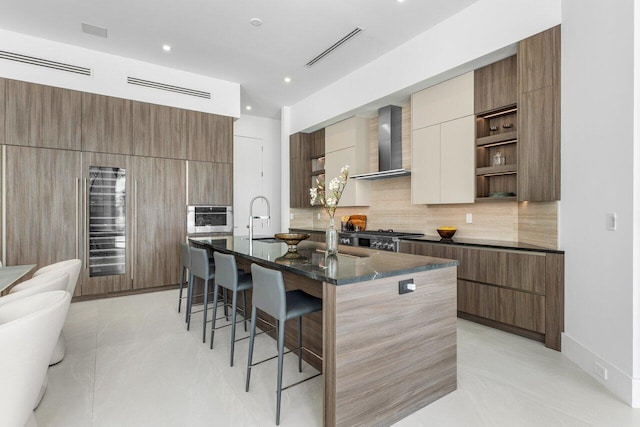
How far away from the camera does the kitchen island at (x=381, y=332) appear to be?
168 cm

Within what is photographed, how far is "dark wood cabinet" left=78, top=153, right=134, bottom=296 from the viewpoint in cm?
438

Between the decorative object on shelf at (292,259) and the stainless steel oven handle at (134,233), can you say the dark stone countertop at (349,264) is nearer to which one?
the decorative object on shelf at (292,259)

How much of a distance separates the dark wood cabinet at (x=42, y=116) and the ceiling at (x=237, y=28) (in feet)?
2.19

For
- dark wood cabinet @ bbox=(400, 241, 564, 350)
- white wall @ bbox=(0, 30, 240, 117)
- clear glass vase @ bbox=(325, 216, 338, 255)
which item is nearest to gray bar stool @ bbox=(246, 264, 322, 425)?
clear glass vase @ bbox=(325, 216, 338, 255)

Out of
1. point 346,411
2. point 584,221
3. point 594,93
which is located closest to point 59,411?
point 346,411

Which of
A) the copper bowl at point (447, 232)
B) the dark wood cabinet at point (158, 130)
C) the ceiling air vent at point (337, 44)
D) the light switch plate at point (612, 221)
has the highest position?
the ceiling air vent at point (337, 44)

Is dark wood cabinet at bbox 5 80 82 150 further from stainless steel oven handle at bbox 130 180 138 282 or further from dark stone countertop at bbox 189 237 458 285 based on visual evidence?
dark stone countertop at bbox 189 237 458 285

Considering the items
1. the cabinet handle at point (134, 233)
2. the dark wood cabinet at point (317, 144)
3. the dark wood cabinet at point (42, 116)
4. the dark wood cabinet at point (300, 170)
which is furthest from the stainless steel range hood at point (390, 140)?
the dark wood cabinet at point (42, 116)

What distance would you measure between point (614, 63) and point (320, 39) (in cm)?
293

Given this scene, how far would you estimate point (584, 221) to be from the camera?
2547 millimetres

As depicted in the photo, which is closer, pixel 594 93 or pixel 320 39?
pixel 594 93

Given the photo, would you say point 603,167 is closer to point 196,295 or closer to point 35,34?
point 196,295

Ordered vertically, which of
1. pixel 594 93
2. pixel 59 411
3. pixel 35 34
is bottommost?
pixel 59 411

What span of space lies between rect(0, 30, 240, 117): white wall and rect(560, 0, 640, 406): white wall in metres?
4.52
